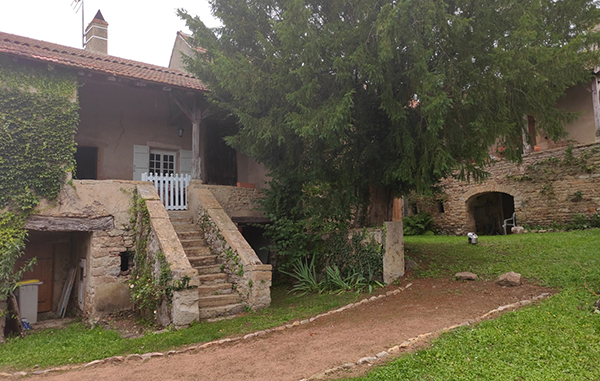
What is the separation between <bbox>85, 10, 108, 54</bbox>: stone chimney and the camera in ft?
42.1

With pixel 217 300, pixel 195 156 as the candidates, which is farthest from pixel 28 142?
pixel 217 300

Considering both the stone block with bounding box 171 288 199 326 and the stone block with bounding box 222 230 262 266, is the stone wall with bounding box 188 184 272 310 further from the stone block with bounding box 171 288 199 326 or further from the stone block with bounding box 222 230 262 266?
the stone block with bounding box 171 288 199 326

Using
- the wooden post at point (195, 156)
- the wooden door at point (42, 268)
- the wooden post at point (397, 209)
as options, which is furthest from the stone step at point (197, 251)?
the wooden post at point (397, 209)

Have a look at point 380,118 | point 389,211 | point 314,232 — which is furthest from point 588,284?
point 314,232

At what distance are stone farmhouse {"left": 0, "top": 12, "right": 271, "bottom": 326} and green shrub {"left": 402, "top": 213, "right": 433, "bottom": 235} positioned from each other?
22.4 feet

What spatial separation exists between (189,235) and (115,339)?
2.67 meters

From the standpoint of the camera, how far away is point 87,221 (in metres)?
7.49

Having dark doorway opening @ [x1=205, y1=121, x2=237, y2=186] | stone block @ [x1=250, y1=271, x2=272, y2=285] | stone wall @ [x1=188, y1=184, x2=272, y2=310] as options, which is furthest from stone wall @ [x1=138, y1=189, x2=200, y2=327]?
dark doorway opening @ [x1=205, y1=121, x2=237, y2=186]

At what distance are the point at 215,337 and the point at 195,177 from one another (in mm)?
5134

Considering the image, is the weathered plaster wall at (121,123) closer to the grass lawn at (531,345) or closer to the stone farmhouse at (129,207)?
the stone farmhouse at (129,207)

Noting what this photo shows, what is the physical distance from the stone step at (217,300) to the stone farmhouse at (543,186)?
7.77 metres

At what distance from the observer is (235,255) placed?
6945 millimetres

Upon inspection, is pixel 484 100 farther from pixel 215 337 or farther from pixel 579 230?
pixel 579 230

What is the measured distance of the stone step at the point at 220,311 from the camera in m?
6.17
